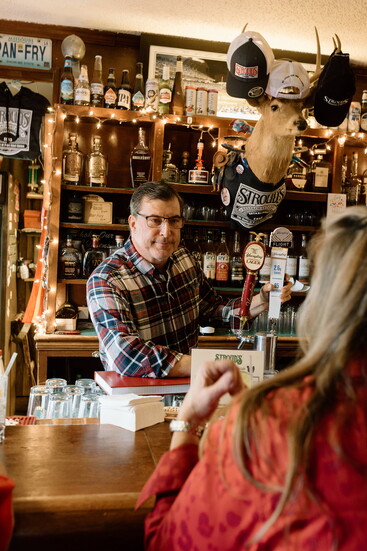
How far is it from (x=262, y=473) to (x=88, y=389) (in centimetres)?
128

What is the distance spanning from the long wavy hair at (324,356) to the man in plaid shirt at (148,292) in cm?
140

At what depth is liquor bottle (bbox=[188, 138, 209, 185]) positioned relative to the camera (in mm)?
4070

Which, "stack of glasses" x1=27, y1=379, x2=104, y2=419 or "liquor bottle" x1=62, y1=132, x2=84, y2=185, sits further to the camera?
"liquor bottle" x1=62, y1=132, x2=84, y2=185

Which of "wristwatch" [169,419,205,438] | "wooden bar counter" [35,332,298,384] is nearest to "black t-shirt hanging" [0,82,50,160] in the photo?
"wooden bar counter" [35,332,298,384]

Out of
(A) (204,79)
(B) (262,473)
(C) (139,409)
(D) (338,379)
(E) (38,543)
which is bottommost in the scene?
(E) (38,543)

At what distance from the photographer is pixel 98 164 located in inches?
157

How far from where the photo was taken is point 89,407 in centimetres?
187

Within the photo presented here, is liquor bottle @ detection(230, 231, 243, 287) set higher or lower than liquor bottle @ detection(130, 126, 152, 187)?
lower

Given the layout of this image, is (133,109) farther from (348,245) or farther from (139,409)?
(348,245)

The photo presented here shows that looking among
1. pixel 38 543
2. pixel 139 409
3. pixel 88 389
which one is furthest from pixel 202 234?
pixel 38 543

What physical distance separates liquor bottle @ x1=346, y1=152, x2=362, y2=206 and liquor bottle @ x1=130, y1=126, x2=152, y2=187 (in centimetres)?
162

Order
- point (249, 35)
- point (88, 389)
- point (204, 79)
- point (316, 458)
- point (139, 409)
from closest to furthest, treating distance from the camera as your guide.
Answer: point (316, 458) → point (139, 409) → point (88, 389) → point (249, 35) → point (204, 79)

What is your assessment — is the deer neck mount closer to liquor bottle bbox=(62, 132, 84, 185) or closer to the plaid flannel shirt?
the plaid flannel shirt

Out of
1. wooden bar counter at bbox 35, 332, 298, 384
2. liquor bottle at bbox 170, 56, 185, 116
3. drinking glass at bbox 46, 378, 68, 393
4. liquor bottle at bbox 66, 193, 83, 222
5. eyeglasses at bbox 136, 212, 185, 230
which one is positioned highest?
liquor bottle at bbox 170, 56, 185, 116
